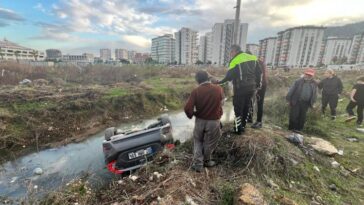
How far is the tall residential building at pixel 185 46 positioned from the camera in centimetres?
7994

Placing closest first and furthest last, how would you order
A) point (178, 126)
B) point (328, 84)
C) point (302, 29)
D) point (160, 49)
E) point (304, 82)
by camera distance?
1. point (304, 82)
2. point (328, 84)
3. point (178, 126)
4. point (302, 29)
5. point (160, 49)

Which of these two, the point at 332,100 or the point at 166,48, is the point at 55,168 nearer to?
the point at 332,100

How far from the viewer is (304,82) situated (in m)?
4.89

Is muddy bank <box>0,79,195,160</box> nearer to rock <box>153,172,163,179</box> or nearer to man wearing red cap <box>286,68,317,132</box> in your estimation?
rock <box>153,172,163,179</box>

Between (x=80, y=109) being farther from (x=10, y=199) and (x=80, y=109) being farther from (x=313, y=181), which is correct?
(x=313, y=181)

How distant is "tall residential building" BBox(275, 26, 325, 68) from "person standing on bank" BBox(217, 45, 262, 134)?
7135 cm

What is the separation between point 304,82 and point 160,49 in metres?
92.5

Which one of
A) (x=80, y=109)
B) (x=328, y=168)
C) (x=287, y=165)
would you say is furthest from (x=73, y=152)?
(x=328, y=168)

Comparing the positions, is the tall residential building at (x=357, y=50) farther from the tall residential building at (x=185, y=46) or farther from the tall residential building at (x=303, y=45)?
the tall residential building at (x=185, y=46)

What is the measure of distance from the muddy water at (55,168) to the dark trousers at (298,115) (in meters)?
3.53

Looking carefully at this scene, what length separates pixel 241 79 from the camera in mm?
3779

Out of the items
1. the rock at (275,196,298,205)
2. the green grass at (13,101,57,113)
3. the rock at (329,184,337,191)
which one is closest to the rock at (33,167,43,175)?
the green grass at (13,101,57,113)

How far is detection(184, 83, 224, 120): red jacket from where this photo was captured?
10.4 ft

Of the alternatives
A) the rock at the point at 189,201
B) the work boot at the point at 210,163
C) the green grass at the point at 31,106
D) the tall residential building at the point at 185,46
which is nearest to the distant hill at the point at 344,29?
the tall residential building at the point at 185,46
